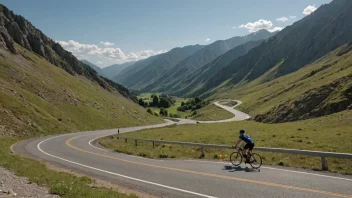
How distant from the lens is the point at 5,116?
156 feet

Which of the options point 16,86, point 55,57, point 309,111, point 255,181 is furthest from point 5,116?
point 55,57

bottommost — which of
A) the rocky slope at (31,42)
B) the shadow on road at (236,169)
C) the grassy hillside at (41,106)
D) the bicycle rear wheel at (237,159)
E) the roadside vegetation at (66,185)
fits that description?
the roadside vegetation at (66,185)

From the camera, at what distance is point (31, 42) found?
12388 cm

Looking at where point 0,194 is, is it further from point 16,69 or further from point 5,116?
point 16,69

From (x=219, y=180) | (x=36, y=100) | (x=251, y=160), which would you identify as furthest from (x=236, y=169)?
(x=36, y=100)

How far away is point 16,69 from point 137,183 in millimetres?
76977

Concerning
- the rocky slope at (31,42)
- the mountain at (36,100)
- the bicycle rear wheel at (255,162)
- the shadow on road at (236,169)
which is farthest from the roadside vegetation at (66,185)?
the rocky slope at (31,42)

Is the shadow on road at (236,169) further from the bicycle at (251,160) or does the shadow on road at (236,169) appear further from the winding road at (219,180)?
the bicycle at (251,160)

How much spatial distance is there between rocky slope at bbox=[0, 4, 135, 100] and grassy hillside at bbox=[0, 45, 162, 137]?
16475 millimetres

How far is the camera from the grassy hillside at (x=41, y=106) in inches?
2002

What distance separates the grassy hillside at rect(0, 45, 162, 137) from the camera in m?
50.8

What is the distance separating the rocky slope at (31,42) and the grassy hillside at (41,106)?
54.1 ft

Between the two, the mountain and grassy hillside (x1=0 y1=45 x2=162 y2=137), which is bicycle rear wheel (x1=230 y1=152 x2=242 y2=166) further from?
grassy hillside (x1=0 y1=45 x2=162 y2=137)

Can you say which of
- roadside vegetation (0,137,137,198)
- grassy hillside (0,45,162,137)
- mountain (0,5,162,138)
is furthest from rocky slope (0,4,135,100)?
roadside vegetation (0,137,137,198)
